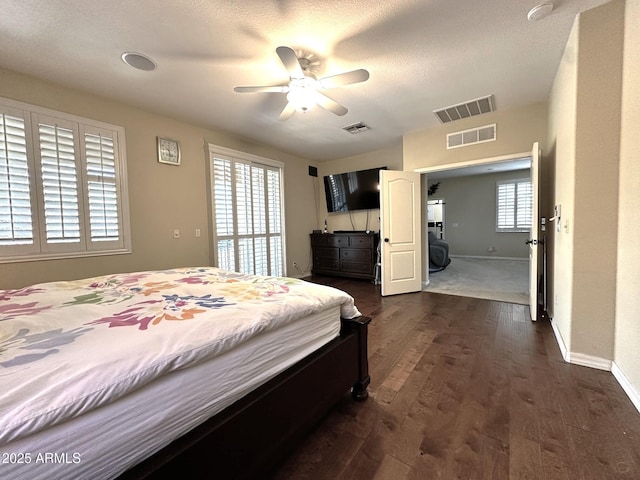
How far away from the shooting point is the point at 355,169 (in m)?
5.57

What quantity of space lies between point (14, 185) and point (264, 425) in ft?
10.1

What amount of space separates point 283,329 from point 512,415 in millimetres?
1432

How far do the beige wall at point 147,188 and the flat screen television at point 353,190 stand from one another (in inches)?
76.9

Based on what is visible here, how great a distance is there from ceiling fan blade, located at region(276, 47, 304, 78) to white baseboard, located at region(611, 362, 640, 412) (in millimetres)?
3014

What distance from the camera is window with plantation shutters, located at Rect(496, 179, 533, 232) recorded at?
275 inches

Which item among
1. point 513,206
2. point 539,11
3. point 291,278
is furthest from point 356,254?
point 513,206

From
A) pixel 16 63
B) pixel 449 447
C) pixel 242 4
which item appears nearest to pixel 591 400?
pixel 449 447

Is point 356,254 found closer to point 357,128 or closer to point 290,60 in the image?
point 357,128

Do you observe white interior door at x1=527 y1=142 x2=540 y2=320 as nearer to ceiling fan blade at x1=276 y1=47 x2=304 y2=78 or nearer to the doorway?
the doorway

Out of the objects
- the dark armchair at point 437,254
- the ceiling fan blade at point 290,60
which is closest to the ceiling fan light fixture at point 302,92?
the ceiling fan blade at point 290,60

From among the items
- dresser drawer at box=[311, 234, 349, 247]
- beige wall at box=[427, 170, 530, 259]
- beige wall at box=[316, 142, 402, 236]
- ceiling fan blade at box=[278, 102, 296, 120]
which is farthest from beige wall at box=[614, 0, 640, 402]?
beige wall at box=[427, 170, 530, 259]

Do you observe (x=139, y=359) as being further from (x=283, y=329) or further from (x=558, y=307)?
(x=558, y=307)

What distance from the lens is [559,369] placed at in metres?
1.98

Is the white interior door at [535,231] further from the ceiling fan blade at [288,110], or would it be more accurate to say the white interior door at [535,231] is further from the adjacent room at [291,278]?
the ceiling fan blade at [288,110]
